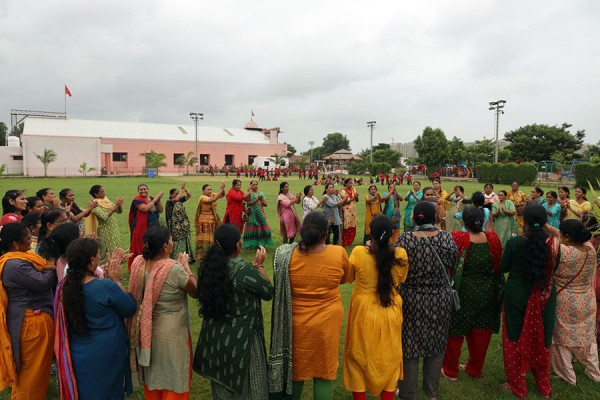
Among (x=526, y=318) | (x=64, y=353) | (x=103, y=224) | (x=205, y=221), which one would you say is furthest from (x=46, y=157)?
(x=526, y=318)

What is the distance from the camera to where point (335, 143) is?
258ft

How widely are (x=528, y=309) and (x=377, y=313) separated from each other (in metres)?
1.30

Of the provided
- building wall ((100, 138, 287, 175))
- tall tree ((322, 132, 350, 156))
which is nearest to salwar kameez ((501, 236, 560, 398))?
building wall ((100, 138, 287, 175))

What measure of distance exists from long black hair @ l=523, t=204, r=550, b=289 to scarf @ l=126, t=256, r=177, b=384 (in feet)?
8.25

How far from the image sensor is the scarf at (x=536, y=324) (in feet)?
10.5

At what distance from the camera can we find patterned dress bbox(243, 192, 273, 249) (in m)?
7.94

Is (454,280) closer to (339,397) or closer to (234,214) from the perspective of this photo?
(339,397)

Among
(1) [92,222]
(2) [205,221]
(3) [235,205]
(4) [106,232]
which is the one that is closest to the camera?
(1) [92,222]

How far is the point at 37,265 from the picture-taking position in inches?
113

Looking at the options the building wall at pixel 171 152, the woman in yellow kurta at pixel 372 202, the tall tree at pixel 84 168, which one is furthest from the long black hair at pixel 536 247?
the building wall at pixel 171 152

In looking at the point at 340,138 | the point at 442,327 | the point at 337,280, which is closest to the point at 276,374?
the point at 337,280

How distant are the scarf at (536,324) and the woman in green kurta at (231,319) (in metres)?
2.02

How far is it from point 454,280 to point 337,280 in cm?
120

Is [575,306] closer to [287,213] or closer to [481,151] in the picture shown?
[287,213]
